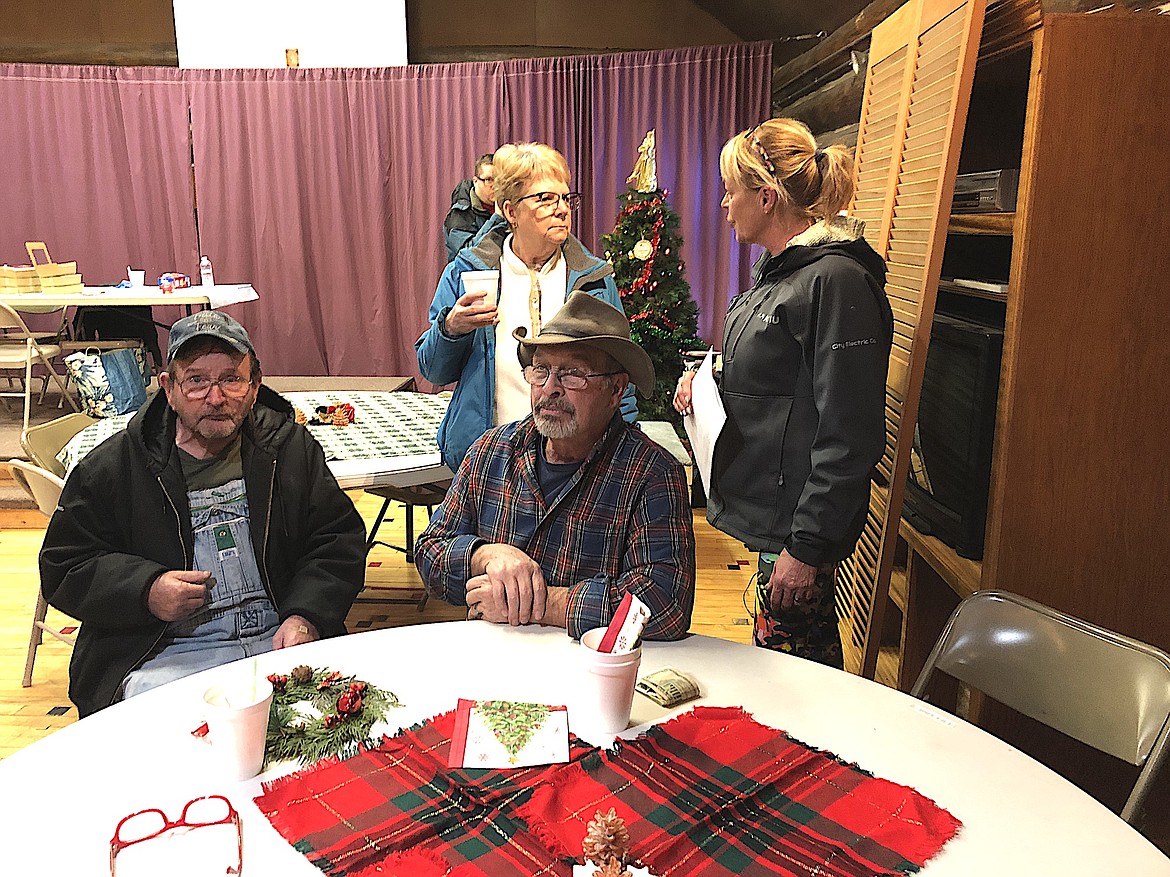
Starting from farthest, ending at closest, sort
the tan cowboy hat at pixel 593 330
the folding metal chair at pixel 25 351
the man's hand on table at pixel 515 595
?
the folding metal chair at pixel 25 351, the tan cowboy hat at pixel 593 330, the man's hand on table at pixel 515 595

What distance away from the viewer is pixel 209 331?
6.40ft

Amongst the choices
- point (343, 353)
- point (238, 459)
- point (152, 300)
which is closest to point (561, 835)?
point (238, 459)

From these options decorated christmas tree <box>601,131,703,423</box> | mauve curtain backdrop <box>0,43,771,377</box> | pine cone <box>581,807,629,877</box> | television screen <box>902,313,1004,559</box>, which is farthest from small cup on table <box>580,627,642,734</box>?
mauve curtain backdrop <box>0,43,771,377</box>

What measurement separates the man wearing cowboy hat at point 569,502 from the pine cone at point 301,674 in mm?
325

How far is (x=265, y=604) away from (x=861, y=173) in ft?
7.80

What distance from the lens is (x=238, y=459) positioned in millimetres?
2072

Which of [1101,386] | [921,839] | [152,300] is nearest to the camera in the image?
[921,839]

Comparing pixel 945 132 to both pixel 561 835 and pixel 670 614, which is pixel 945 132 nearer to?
pixel 670 614

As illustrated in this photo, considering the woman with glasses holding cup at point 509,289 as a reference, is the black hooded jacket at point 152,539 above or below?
below

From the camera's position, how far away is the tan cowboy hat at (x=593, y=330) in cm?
179

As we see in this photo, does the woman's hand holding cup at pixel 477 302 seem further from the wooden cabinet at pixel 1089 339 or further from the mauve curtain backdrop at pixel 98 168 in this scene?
the mauve curtain backdrop at pixel 98 168

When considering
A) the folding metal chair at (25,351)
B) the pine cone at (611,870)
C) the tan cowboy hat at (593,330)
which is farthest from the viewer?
the folding metal chair at (25,351)

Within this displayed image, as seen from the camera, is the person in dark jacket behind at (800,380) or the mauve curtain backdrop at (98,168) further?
the mauve curtain backdrop at (98,168)

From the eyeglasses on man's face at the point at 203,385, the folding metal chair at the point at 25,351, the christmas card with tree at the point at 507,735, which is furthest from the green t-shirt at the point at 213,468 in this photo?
the folding metal chair at the point at 25,351
